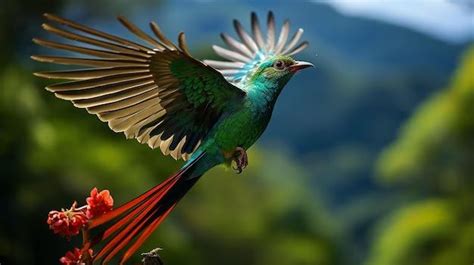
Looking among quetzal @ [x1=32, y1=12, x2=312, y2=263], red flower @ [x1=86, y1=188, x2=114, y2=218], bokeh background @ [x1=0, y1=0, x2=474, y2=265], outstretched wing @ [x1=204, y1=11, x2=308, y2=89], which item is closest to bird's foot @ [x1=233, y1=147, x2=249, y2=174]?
quetzal @ [x1=32, y1=12, x2=312, y2=263]

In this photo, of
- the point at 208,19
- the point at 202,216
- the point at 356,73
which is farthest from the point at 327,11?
the point at 202,216

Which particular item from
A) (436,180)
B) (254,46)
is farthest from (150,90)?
(436,180)

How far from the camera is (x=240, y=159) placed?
0.88 meters

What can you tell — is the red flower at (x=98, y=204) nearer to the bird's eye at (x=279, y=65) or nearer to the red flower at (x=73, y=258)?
the red flower at (x=73, y=258)

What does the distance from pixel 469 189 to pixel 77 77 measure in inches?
228

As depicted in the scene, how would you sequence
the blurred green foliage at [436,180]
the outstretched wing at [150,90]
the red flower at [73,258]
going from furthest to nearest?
the blurred green foliage at [436,180]
the outstretched wing at [150,90]
the red flower at [73,258]

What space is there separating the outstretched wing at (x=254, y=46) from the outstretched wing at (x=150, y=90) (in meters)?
0.31

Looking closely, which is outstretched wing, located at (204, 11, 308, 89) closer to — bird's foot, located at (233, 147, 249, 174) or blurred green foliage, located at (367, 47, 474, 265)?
bird's foot, located at (233, 147, 249, 174)

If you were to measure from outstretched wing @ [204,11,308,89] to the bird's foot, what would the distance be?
1.00ft

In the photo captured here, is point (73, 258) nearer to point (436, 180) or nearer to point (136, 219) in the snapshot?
point (136, 219)

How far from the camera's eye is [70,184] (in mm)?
5137

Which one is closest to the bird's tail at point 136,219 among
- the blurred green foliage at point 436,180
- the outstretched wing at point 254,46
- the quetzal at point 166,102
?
the quetzal at point 166,102

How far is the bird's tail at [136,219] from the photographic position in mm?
655

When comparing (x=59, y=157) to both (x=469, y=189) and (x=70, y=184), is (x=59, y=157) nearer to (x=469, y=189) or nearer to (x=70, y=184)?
(x=70, y=184)
